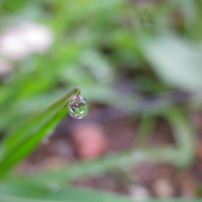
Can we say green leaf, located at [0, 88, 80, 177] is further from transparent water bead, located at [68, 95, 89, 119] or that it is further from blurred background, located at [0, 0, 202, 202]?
blurred background, located at [0, 0, 202, 202]

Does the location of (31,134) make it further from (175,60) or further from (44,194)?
(175,60)

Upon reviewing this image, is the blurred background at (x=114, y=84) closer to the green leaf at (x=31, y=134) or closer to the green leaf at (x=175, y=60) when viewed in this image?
the green leaf at (x=175, y=60)

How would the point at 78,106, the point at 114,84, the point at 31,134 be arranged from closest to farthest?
the point at 78,106 → the point at 31,134 → the point at 114,84

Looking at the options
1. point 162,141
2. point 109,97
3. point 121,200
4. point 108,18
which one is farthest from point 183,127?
point 121,200

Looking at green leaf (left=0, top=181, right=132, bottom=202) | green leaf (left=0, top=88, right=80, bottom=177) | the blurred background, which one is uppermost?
the blurred background

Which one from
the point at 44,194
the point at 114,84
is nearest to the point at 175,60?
the point at 114,84

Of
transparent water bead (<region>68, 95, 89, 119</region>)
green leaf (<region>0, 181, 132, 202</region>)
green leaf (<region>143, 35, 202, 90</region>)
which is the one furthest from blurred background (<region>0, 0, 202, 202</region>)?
transparent water bead (<region>68, 95, 89, 119</region>)

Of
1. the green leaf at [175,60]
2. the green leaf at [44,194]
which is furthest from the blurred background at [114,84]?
the green leaf at [44,194]

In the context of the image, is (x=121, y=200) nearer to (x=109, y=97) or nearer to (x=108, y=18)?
(x=109, y=97)
